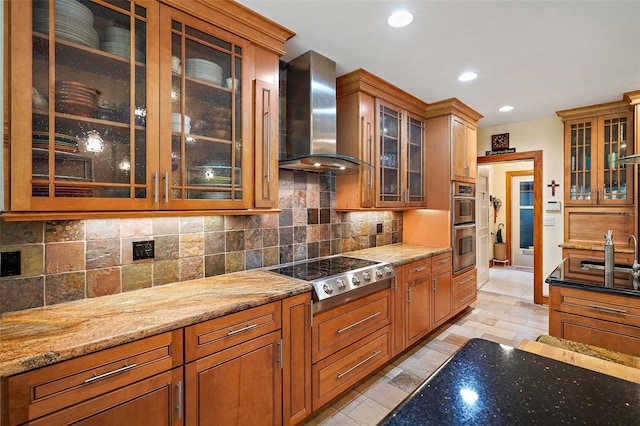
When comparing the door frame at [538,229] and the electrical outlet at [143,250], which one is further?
the door frame at [538,229]

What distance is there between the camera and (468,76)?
110 inches

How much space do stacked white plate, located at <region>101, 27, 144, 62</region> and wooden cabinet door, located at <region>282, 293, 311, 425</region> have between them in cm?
149

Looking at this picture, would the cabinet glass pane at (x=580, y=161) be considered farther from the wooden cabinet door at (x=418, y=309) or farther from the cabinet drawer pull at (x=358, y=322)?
the cabinet drawer pull at (x=358, y=322)

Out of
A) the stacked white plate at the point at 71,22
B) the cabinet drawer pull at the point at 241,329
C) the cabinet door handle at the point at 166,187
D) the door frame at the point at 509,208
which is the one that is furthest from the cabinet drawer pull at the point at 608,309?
the door frame at the point at 509,208

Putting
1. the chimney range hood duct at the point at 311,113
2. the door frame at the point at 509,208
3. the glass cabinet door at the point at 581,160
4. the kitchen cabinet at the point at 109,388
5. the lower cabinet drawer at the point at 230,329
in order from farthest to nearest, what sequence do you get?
the door frame at the point at 509,208 → the glass cabinet door at the point at 581,160 → the chimney range hood duct at the point at 311,113 → the lower cabinet drawer at the point at 230,329 → the kitchen cabinet at the point at 109,388

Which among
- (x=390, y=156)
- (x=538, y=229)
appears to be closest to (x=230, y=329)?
(x=390, y=156)

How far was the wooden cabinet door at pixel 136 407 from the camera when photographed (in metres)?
1.07

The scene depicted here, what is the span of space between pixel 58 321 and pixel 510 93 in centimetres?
408

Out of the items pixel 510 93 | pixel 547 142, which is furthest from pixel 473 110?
pixel 547 142

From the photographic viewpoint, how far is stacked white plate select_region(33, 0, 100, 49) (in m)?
1.22

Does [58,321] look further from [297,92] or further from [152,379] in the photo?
[297,92]

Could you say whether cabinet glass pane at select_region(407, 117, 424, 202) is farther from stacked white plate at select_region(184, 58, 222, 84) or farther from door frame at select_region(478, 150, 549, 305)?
stacked white plate at select_region(184, 58, 222, 84)

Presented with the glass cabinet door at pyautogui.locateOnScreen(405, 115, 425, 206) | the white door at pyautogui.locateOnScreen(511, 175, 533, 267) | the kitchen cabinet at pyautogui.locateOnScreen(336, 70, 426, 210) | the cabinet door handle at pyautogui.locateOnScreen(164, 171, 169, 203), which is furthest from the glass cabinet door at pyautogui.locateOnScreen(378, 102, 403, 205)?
the white door at pyautogui.locateOnScreen(511, 175, 533, 267)

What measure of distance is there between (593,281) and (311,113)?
2214mm
